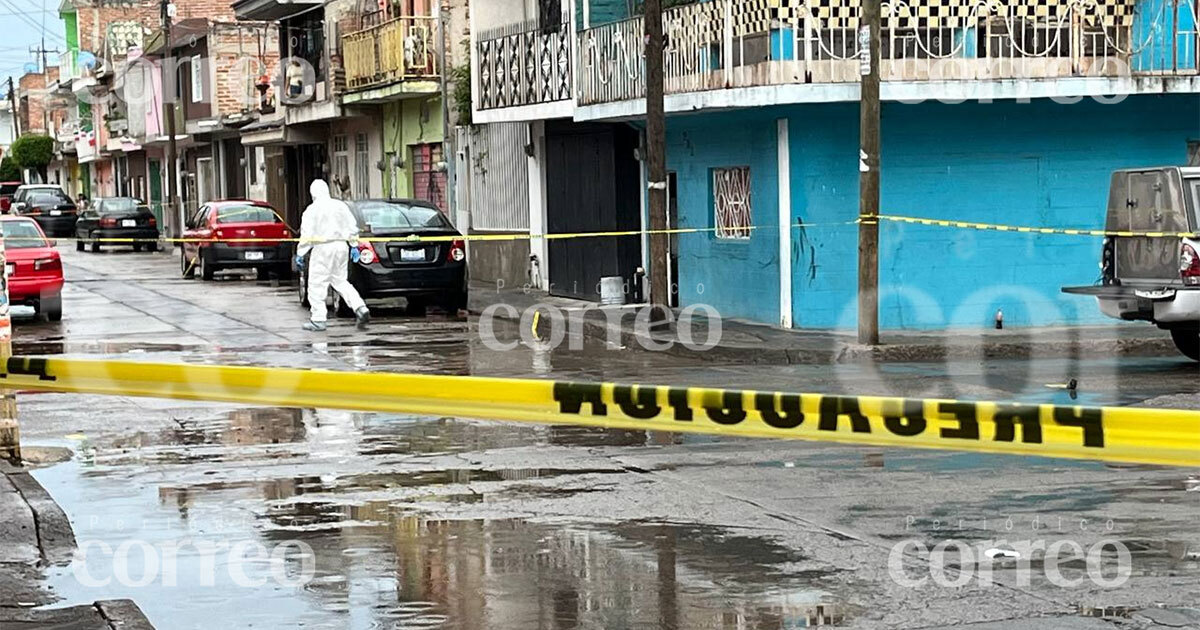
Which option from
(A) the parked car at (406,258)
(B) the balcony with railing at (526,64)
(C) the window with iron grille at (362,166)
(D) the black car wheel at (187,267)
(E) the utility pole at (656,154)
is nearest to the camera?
Result: (E) the utility pole at (656,154)

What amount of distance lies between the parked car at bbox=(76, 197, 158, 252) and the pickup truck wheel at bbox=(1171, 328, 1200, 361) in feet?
117

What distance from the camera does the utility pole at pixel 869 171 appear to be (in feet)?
56.7

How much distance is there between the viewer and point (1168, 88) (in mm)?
19047

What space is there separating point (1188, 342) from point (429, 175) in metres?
20.7

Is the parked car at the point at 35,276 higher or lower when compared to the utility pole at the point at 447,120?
lower

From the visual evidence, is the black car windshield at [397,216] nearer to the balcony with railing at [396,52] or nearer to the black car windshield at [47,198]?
the balcony with railing at [396,52]

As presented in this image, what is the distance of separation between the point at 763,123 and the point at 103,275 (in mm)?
19146

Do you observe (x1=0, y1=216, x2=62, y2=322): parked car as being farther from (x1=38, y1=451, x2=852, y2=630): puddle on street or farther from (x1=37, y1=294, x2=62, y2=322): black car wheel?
(x1=38, y1=451, x2=852, y2=630): puddle on street

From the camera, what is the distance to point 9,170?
99438 millimetres

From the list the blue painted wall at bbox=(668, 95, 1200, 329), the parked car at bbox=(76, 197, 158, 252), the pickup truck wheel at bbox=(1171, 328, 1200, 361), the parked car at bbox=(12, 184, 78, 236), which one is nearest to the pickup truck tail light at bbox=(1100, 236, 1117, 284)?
the pickup truck wheel at bbox=(1171, 328, 1200, 361)

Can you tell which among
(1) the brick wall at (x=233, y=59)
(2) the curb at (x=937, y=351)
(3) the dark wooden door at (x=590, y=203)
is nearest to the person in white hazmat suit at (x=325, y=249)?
(3) the dark wooden door at (x=590, y=203)

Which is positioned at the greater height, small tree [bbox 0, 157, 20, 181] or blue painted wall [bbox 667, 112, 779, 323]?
small tree [bbox 0, 157, 20, 181]

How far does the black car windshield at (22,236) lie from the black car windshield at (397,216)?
4.15 metres

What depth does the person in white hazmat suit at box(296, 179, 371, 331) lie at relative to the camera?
21.2 meters
